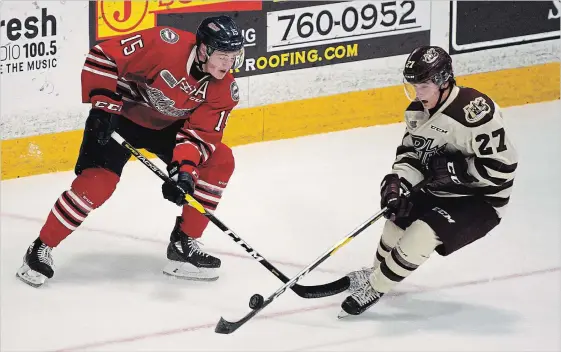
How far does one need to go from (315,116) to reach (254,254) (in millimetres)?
2001

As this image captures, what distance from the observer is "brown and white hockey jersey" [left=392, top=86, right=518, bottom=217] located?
4320mm

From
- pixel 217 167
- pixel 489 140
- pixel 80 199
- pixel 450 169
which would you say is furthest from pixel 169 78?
pixel 489 140

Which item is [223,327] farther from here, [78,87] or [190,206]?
[78,87]

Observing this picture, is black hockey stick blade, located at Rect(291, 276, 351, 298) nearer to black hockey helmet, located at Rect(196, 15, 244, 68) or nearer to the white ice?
the white ice

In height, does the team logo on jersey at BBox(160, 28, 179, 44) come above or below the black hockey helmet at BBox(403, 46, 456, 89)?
below

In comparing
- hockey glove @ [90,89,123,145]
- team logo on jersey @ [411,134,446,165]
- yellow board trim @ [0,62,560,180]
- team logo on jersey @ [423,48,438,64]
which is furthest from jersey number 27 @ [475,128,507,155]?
yellow board trim @ [0,62,560,180]

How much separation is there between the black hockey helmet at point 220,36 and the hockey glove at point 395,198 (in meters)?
0.66

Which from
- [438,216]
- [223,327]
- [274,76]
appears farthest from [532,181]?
[223,327]

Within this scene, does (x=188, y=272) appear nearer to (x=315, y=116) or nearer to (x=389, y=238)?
(x=389, y=238)

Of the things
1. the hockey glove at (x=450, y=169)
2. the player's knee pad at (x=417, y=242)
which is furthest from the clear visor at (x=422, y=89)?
the player's knee pad at (x=417, y=242)

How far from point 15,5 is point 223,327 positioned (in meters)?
1.89

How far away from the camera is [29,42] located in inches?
221

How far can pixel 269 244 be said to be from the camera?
521cm

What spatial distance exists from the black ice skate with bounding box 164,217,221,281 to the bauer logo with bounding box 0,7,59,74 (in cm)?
113
